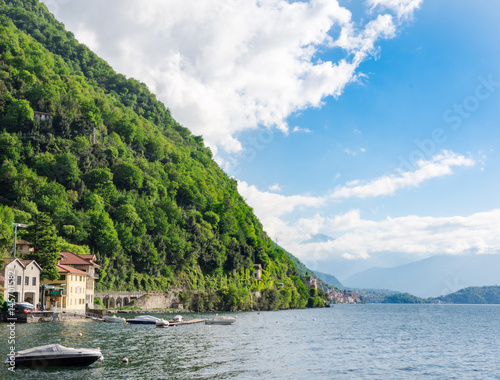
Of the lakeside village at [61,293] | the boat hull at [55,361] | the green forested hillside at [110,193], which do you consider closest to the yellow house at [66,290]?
the lakeside village at [61,293]

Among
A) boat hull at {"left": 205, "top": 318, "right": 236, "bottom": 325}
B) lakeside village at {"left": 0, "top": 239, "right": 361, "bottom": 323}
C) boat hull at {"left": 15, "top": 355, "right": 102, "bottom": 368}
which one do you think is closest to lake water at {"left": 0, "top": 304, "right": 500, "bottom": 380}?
boat hull at {"left": 15, "top": 355, "right": 102, "bottom": 368}

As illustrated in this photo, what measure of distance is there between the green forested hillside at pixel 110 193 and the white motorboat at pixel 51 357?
66.3m

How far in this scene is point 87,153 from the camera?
13925 centimetres

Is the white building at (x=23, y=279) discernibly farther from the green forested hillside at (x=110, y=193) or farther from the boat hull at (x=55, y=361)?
the boat hull at (x=55, y=361)

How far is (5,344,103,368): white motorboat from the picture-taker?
3238cm

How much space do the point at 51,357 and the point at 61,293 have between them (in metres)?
Answer: 56.8

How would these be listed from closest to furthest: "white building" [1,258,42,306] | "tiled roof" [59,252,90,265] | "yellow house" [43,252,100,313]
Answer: "white building" [1,258,42,306]
"yellow house" [43,252,100,313]
"tiled roof" [59,252,90,265]

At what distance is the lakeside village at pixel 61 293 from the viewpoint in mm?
67938

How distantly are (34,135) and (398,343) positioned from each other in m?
117

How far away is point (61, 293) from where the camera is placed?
8525 cm

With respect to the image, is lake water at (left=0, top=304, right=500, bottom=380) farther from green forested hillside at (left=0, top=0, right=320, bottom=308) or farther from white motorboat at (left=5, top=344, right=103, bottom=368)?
green forested hillside at (left=0, top=0, right=320, bottom=308)

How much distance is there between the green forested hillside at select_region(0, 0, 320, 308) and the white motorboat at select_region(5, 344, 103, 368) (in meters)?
66.3

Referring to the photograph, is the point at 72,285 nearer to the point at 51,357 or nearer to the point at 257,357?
the point at 257,357

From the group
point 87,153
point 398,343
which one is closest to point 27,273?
point 398,343
